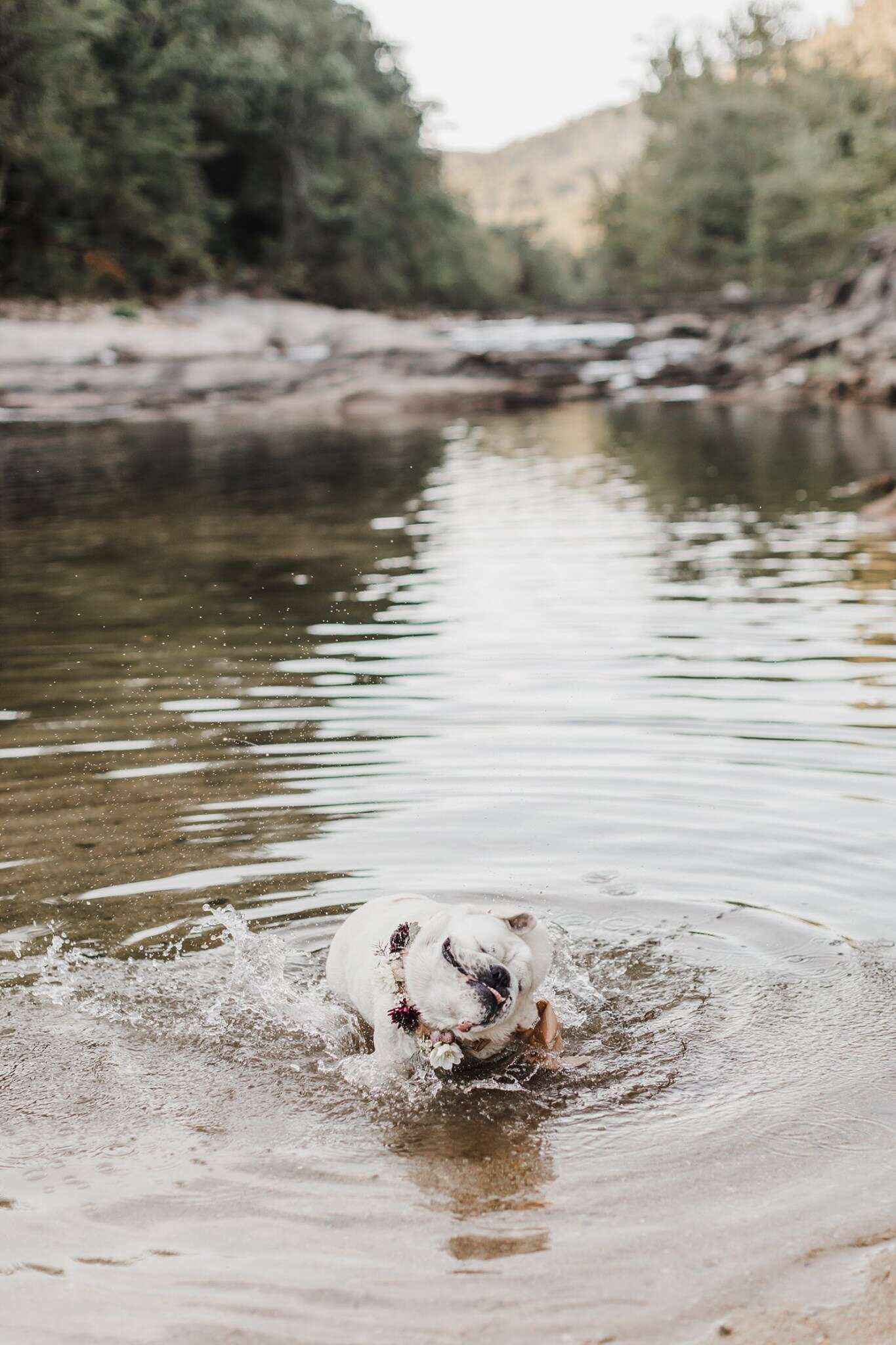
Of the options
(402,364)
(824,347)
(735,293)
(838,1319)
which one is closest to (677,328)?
(824,347)

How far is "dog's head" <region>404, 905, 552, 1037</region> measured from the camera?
407cm

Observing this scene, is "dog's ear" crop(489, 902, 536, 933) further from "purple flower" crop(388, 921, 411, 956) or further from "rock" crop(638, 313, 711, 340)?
"rock" crop(638, 313, 711, 340)

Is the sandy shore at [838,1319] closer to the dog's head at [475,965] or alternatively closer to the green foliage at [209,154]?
the dog's head at [475,965]

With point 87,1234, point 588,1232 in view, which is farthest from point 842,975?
point 87,1234

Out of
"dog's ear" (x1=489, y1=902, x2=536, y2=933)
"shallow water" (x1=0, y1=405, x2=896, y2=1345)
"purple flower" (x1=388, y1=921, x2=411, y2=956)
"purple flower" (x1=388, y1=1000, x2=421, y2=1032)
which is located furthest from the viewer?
"purple flower" (x1=388, y1=921, x2=411, y2=956)

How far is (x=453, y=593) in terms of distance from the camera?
13219 millimetres

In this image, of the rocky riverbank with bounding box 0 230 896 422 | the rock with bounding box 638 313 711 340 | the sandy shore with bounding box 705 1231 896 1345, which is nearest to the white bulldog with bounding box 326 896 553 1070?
the sandy shore with bounding box 705 1231 896 1345

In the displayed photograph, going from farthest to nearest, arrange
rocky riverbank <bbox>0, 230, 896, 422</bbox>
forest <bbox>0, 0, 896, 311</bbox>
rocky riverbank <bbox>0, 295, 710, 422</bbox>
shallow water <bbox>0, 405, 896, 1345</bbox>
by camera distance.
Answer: forest <bbox>0, 0, 896, 311</bbox> → rocky riverbank <bbox>0, 295, 710, 422</bbox> → rocky riverbank <bbox>0, 230, 896, 422</bbox> → shallow water <bbox>0, 405, 896, 1345</bbox>

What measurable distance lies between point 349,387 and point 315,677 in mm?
31935

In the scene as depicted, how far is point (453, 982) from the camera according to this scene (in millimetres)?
4102

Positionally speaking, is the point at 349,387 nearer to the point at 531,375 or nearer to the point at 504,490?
the point at 531,375

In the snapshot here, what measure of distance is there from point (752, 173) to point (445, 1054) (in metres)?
82.6

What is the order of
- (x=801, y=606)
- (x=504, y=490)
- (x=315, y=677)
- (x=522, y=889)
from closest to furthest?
(x=522, y=889)
(x=315, y=677)
(x=801, y=606)
(x=504, y=490)

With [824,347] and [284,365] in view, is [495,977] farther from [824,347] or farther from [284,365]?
[284,365]
